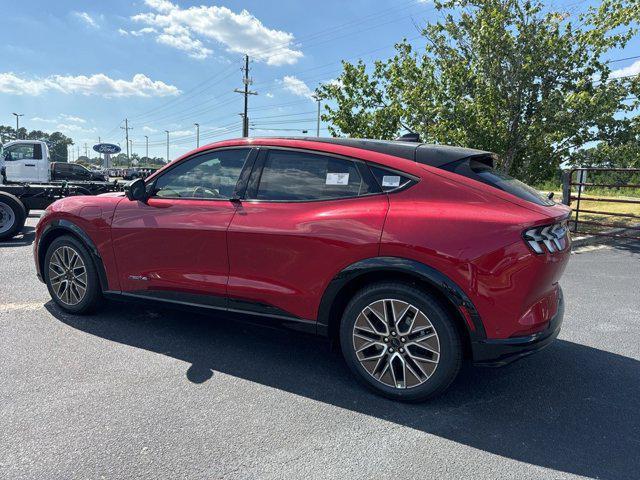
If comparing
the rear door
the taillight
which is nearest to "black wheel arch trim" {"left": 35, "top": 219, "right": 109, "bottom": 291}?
the rear door

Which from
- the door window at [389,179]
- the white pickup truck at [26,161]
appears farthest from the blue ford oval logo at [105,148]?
the door window at [389,179]

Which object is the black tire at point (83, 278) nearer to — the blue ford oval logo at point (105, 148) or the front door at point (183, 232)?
the front door at point (183, 232)

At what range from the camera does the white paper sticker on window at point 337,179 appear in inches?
122

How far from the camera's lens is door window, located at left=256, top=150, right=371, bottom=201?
3084mm

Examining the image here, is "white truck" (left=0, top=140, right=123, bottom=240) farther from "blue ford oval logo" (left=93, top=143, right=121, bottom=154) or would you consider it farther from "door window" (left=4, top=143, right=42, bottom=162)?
"blue ford oval logo" (left=93, top=143, right=121, bottom=154)

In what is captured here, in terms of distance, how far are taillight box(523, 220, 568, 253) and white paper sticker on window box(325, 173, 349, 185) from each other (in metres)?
1.16

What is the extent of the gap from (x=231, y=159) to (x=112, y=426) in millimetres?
1992

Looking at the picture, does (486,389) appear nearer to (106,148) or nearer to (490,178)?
(490,178)

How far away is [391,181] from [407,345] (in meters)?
1.04

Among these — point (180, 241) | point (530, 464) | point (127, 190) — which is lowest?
point (530, 464)

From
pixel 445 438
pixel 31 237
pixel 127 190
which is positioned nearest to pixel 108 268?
pixel 127 190

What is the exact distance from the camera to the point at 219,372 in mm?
3260

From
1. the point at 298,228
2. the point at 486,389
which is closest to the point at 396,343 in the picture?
the point at 486,389

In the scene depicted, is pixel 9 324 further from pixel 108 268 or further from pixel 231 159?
pixel 231 159
